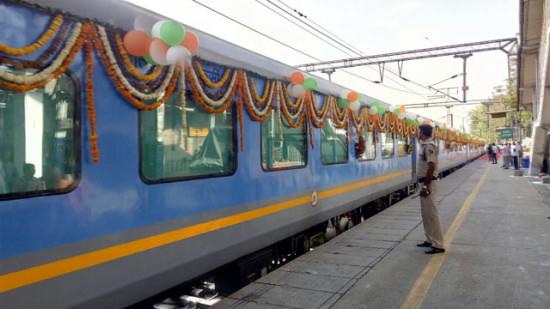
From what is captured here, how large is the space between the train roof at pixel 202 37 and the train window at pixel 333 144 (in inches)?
28.6

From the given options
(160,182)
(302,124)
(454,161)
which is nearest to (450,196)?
(302,124)

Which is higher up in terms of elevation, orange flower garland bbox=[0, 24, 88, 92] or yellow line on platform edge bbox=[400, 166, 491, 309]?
orange flower garland bbox=[0, 24, 88, 92]

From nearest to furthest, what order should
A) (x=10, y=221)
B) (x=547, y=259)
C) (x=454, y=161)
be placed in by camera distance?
(x=10, y=221), (x=547, y=259), (x=454, y=161)

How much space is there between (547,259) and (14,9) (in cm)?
618

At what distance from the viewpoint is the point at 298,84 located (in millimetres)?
5508

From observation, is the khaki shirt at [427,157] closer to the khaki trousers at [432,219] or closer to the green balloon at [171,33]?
the khaki trousers at [432,219]

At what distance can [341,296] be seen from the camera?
13.4ft

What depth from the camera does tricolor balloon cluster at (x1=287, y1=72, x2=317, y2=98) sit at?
18.0 feet

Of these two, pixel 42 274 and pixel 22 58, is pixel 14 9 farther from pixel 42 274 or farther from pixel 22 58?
pixel 42 274

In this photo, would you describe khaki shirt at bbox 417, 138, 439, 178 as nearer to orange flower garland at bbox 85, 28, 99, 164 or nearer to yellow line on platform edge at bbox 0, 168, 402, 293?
yellow line on platform edge at bbox 0, 168, 402, 293

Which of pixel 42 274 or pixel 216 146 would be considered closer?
pixel 42 274

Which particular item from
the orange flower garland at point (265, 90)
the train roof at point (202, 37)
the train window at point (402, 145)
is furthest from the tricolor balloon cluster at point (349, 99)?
the train window at point (402, 145)

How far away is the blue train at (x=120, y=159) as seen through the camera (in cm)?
252

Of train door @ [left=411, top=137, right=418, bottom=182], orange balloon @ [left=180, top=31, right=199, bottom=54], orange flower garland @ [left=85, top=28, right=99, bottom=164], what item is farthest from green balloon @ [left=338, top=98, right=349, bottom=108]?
train door @ [left=411, top=137, right=418, bottom=182]
